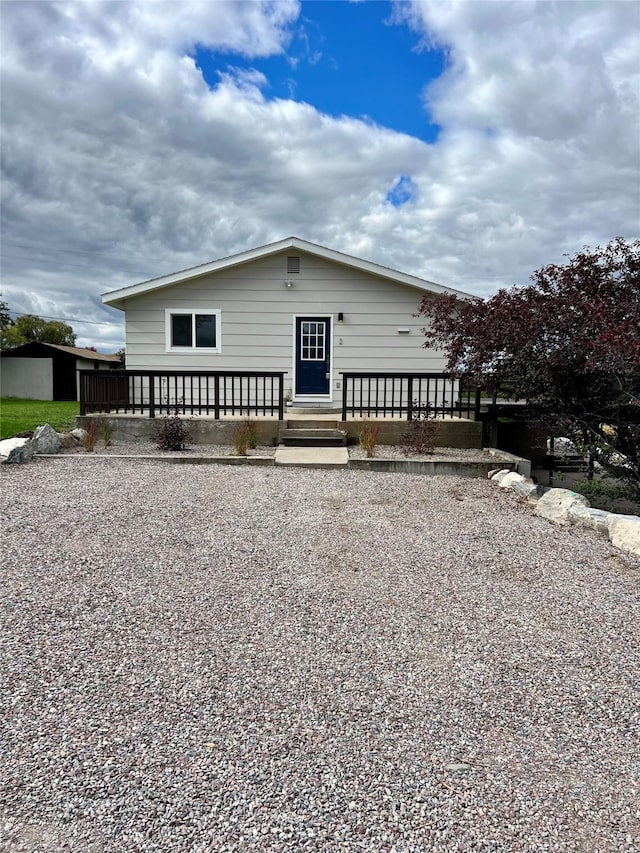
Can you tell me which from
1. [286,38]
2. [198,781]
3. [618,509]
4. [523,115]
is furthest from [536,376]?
[286,38]

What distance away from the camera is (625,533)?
4445 millimetres

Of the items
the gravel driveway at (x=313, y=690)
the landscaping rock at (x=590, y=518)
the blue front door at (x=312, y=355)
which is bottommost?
the gravel driveway at (x=313, y=690)

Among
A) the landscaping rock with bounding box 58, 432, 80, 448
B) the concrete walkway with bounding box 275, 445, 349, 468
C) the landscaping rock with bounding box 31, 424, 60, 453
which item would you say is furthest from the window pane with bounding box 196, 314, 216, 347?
the landscaping rock with bounding box 31, 424, 60, 453

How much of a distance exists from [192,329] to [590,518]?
9283 millimetres

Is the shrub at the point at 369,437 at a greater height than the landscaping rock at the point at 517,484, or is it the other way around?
the shrub at the point at 369,437

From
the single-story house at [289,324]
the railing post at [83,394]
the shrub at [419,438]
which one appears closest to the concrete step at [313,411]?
the single-story house at [289,324]

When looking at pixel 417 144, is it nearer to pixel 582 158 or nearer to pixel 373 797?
pixel 582 158

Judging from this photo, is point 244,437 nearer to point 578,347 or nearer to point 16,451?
point 16,451

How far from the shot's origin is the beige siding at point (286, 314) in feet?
37.4

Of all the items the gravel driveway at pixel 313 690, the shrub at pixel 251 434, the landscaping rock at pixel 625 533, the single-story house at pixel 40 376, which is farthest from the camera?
the single-story house at pixel 40 376

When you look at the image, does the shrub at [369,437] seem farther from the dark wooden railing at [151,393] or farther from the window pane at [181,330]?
the window pane at [181,330]

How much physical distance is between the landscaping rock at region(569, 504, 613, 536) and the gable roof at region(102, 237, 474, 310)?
7064mm

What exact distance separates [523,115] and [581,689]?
37.2 feet

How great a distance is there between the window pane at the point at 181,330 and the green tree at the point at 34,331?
42.2m
